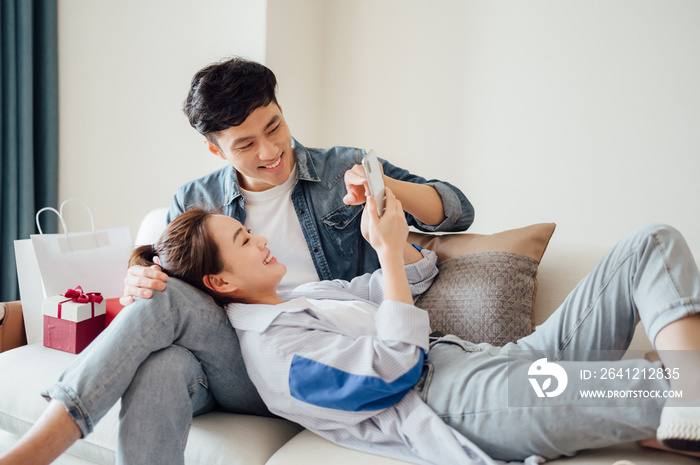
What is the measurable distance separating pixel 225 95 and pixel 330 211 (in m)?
0.49

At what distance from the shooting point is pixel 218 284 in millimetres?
1301

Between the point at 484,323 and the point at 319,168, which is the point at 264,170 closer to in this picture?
the point at 319,168

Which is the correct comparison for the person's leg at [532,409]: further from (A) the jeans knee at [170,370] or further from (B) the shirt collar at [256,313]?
A: (A) the jeans knee at [170,370]

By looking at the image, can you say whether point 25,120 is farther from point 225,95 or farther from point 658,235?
point 658,235

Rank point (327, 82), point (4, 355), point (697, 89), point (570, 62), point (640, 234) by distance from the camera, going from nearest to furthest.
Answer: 1. point (640, 234)
2. point (4, 355)
3. point (697, 89)
4. point (570, 62)
5. point (327, 82)

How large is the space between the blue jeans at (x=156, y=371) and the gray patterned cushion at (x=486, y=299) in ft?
1.83

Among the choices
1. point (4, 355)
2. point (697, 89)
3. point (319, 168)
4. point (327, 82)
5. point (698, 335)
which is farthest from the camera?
Result: point (327, 82)

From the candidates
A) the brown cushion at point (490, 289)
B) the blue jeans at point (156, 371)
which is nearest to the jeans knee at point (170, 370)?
the blue jeans at point (156, 371)

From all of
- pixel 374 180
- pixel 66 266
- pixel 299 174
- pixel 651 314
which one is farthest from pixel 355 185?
pixel 66 266

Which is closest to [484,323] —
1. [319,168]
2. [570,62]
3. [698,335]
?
[698,335]

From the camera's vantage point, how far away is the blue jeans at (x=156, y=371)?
3.45ft

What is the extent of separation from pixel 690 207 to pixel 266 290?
65.8 inches

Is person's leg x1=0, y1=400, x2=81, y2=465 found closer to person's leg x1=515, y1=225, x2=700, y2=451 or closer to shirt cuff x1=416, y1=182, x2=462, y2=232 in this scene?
person's leg x1=515, y1=225, x2=700, y2=451

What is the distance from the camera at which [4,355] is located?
1629mm
